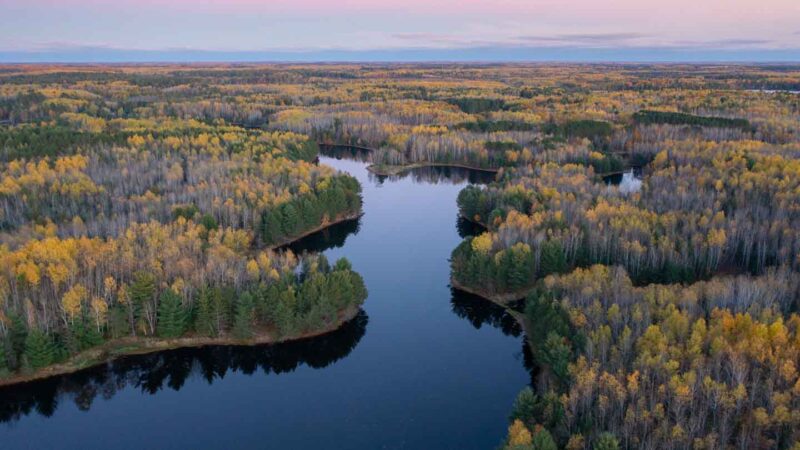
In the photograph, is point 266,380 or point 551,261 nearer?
point 266,380

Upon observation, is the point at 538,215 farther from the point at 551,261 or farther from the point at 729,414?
the point at 729,414

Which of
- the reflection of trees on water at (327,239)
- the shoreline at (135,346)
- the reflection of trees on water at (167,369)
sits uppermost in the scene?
the reflection of trees on water at (327,239)

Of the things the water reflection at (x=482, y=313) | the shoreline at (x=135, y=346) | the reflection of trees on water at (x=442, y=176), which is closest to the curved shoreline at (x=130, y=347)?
the shoreline at (x=135, y=346)

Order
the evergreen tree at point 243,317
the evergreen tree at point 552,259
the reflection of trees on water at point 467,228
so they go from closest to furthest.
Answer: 1. the evergreen tree at point 243,317
2. the evergreen tree at point 552,259
3. the reflection of trees on water at point 467,228

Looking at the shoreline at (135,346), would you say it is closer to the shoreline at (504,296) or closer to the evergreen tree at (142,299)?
the evergreen tree at (142,299)

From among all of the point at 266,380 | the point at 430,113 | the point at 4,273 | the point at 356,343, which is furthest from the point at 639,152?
the point at 4,273

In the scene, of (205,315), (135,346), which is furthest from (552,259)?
(135,346)

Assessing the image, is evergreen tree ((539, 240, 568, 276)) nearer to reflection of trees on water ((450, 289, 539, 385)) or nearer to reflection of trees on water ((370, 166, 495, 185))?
reflection of trees on water ((450, 289, 539, 385))
